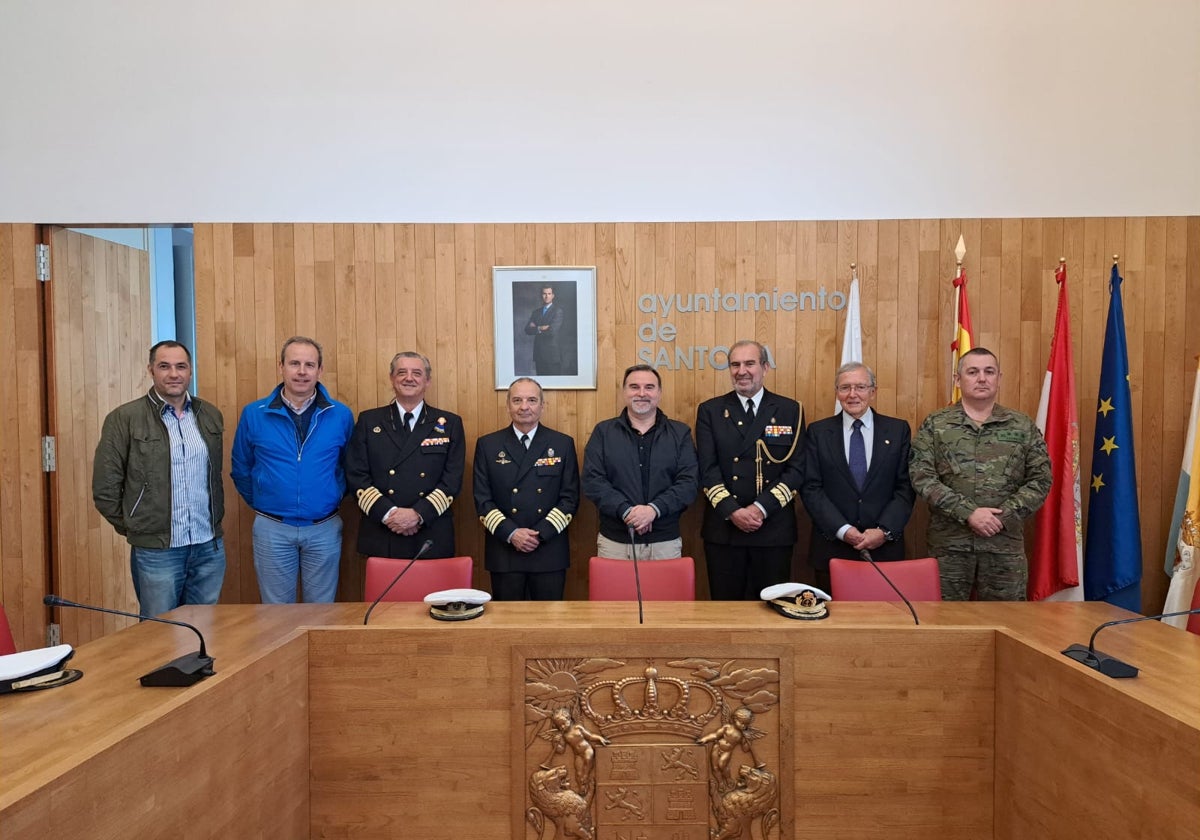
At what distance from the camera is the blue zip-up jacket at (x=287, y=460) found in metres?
3.38

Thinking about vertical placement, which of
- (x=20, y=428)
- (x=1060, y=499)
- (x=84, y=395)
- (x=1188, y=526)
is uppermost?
(x=84, y=395)

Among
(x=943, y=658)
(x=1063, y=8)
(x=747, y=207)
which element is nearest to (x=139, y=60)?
(x=747, y=207)

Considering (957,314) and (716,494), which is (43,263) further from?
(957,314)

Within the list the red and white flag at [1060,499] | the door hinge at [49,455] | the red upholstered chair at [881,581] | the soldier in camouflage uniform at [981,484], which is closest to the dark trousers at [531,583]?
the red upholstered chair at [881,581]

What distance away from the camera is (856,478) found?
3291 mm

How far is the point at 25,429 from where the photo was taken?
12.6 feet

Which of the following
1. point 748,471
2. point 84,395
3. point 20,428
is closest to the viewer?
point 748,471

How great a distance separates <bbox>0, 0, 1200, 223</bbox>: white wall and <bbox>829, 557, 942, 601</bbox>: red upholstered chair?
205 cm

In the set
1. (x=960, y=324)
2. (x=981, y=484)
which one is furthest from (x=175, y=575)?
(x=960, y=324)

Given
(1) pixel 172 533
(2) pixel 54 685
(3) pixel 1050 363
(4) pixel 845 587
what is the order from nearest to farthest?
(2) pixel 54 685
(4) pixel 845 587
(1) pixel 172 533
(3) pixel 1050 363

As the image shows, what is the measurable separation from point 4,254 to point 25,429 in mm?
925

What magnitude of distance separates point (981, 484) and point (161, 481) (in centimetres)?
357

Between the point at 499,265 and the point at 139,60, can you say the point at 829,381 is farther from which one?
the point at 139,60

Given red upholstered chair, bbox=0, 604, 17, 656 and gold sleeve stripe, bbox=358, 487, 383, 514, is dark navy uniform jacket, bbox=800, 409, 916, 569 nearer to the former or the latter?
Answer: gold sleeve stripe, bbox=358, 487, 383, 514
